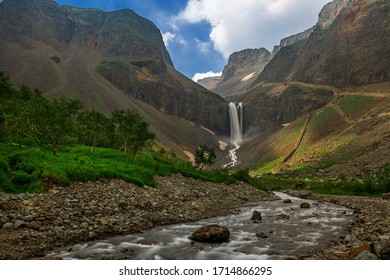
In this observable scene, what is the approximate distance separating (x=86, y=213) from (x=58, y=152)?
2190 cm

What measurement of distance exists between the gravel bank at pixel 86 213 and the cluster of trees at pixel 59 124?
14156 millimetres

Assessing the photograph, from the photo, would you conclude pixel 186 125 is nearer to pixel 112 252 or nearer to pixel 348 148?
pixel 348 148

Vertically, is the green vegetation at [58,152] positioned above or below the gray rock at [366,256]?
above

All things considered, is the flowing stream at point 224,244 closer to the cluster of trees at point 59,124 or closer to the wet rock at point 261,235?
the wet rock at point 261,235

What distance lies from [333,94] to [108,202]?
156 m

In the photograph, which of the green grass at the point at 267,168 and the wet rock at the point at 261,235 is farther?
the green grass at the point at 267,168

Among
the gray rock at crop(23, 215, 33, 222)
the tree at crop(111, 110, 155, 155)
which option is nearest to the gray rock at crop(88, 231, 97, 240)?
the gray rock at crop(23, 215, 33, 222)

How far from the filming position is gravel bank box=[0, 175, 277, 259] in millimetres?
13219

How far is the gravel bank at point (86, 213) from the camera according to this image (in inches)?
520

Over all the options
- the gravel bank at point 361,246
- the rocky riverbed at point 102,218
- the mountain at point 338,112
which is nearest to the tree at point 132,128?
the rocky riverbed at point 102,218

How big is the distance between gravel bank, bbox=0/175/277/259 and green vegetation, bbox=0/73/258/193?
147cm

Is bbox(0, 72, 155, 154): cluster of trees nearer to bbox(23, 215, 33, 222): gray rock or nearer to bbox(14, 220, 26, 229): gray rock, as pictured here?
bbox(23, 215, 33, 222): gray rock

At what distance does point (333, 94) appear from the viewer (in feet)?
502
